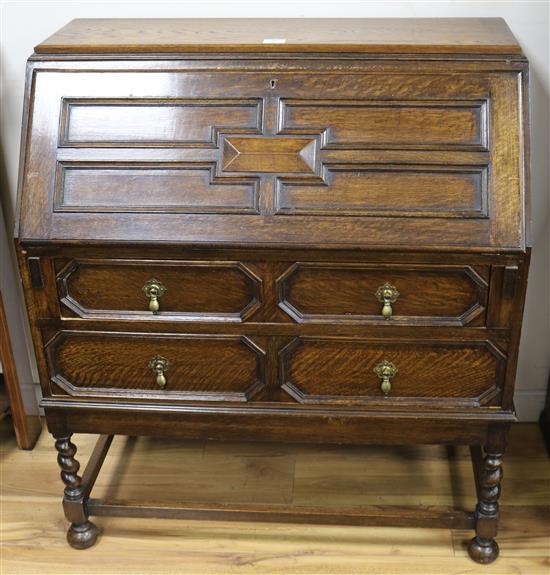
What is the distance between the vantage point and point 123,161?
1.86 m

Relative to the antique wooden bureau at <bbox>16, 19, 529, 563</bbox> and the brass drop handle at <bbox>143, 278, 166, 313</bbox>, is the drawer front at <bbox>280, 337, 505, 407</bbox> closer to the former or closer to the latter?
the antique wooden bureau at <bbox>16, 19, 529, 563</bbox>

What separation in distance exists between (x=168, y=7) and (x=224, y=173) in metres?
0.67

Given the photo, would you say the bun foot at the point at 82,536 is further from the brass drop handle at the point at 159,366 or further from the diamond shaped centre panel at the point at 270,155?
the diamond shaped centre panel at the point at 270,155

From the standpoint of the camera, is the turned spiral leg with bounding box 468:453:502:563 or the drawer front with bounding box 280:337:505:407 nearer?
the drawer front with bounding box 280:337:505:407

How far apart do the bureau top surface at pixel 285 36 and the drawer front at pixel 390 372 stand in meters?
0.68

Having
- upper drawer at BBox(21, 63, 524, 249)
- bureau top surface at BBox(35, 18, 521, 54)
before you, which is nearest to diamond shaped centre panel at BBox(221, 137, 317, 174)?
upper drawer at BBox(21, 63, 524, 249)

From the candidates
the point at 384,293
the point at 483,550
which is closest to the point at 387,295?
the point at 384,293

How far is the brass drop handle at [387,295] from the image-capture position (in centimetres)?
182

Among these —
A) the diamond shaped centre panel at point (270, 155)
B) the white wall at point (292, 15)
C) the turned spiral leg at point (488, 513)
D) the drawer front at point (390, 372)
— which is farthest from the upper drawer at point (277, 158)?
the turned spiral leg at point (488, 513)

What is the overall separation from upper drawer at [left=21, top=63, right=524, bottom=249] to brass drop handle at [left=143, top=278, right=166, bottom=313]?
0.12 meters

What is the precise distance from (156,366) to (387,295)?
1.92 feet

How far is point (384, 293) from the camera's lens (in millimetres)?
1821

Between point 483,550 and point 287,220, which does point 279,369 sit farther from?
point 483,550

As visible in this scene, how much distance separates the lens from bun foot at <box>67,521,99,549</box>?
225 cm
